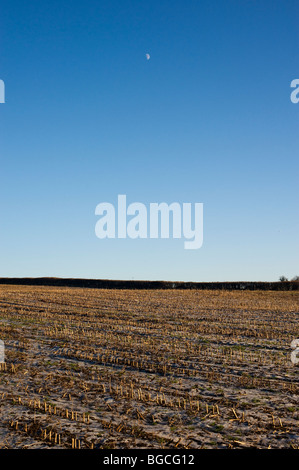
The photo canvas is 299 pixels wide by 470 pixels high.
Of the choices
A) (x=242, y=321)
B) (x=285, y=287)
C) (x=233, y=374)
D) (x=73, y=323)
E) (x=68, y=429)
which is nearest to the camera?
(x=68, y=429)

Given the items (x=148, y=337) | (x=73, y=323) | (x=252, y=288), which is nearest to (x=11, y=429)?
(x=148, y=337)

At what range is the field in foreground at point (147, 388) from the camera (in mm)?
8477

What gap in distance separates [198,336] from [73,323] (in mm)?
8348

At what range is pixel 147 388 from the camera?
458 inches

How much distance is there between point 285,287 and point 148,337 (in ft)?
178

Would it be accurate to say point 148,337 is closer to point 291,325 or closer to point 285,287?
point 291,325

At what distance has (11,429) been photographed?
28.9 feet

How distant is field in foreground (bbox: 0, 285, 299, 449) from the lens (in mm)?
8477

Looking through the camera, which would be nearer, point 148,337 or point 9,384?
point 9,384
